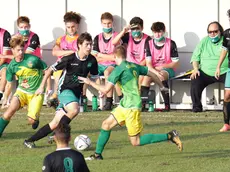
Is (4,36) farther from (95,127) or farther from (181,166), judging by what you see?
(181,166)

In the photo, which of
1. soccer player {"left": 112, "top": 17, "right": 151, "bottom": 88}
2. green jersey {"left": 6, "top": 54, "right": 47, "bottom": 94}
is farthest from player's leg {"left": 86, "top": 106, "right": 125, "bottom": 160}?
soccer player {"left": 112, "top": 17, "right": 151, "bottom": 88}

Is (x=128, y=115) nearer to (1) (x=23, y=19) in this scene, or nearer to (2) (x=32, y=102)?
(2) (x=32, y=102)

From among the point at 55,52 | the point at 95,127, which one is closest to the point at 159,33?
→ the point at 55,52

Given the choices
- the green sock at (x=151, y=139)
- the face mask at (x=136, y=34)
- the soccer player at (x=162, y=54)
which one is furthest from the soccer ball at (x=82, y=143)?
the face mask at (x=136, y=34)

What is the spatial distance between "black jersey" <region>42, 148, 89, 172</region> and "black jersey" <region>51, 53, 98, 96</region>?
5.49 metres

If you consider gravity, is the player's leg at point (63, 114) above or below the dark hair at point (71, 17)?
below

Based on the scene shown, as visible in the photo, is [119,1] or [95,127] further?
[119,1]

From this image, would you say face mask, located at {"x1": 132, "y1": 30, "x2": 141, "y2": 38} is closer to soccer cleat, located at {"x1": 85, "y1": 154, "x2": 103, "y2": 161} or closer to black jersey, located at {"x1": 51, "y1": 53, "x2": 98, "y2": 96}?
black jersey, located at {"x1": 51, "y1": 53, "x2": 98, "y2": 96}

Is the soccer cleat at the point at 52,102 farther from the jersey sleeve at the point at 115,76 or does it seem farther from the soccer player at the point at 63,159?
the soccer player at the point at 63,159

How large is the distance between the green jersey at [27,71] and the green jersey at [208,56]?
194 inches

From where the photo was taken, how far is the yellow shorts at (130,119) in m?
12.8

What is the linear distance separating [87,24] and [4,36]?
203cm

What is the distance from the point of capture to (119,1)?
21.0 metres

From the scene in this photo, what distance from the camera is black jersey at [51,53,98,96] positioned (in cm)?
1430
